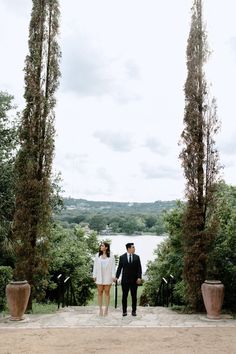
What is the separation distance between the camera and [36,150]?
10750mm

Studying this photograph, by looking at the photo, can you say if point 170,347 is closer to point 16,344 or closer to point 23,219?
point 16,344

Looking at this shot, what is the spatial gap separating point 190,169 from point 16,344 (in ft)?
19.3

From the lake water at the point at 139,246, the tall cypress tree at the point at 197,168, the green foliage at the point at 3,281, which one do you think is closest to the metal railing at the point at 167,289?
the tall cypress tree at the point at 197,168

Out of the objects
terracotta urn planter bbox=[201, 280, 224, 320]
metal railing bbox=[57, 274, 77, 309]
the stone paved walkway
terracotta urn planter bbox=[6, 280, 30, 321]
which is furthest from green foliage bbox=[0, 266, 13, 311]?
terracotta urn planter bbox=[201, 280, 224, 320]

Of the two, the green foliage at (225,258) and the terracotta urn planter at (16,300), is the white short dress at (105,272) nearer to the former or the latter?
the terracotta urn planter at (16,300)

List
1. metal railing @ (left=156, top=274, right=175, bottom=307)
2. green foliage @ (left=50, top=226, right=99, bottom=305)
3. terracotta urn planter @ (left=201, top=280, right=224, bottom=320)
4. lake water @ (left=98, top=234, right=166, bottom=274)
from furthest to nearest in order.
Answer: lake water @ (left=98, top=234, right=166, bottom=274), green foliage @ (left=50, top=226, right=99, bottom=305), metal railing @ (left=156, top=274, right=175, bottom=307), terracotta urn planter @ (left=201, top=280, right=224, bottom=320)

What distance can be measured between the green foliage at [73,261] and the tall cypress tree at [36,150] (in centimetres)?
431

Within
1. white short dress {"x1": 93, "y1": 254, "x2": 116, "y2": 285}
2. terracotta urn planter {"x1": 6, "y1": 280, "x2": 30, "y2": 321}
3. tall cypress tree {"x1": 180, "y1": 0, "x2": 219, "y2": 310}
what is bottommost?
terracotta urn planter {"x1": 6, "y1": 280, "x2": 30, "y2": 321}

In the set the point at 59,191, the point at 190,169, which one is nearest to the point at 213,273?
the point at 190,169

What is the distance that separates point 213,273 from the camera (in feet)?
34.0

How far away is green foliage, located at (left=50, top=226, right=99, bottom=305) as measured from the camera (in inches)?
619

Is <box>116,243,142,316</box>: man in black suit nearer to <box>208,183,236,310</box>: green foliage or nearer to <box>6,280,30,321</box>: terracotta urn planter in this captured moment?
<box>208,183,236,310</box>: green foliage

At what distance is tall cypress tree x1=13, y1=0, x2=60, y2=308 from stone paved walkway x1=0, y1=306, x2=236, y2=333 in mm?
1268

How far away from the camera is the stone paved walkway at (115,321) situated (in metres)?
8.59
